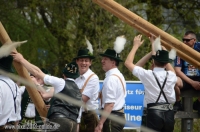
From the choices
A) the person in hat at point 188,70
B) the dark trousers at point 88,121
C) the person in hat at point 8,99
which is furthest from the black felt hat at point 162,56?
the person in hat at point 8,99

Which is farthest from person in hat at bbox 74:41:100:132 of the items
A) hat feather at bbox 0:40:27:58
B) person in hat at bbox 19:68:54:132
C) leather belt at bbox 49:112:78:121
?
hat feather at bbox 0:40:27:58

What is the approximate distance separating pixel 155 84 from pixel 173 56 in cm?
55

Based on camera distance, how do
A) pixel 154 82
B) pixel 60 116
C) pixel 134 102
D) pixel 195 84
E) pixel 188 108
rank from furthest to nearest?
pixel 134 102 → pixel 188 108 → pixel 195 84 → pixel 154 82 → pixel 60 116

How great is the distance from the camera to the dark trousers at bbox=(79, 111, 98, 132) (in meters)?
9.95

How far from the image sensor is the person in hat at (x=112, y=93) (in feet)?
30.5

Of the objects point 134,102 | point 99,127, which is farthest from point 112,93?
point 134,102

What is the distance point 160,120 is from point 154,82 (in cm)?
64

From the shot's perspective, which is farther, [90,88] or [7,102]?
[90,88]

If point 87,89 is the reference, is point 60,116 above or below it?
below

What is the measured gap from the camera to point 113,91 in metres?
9.30

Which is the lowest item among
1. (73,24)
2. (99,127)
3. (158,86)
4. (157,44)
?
(99,127)

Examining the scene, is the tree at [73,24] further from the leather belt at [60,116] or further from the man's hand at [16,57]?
the man's hand at [16,57]

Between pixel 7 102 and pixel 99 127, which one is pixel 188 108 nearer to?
pixel 99 127

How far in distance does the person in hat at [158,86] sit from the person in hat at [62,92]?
117 cm
